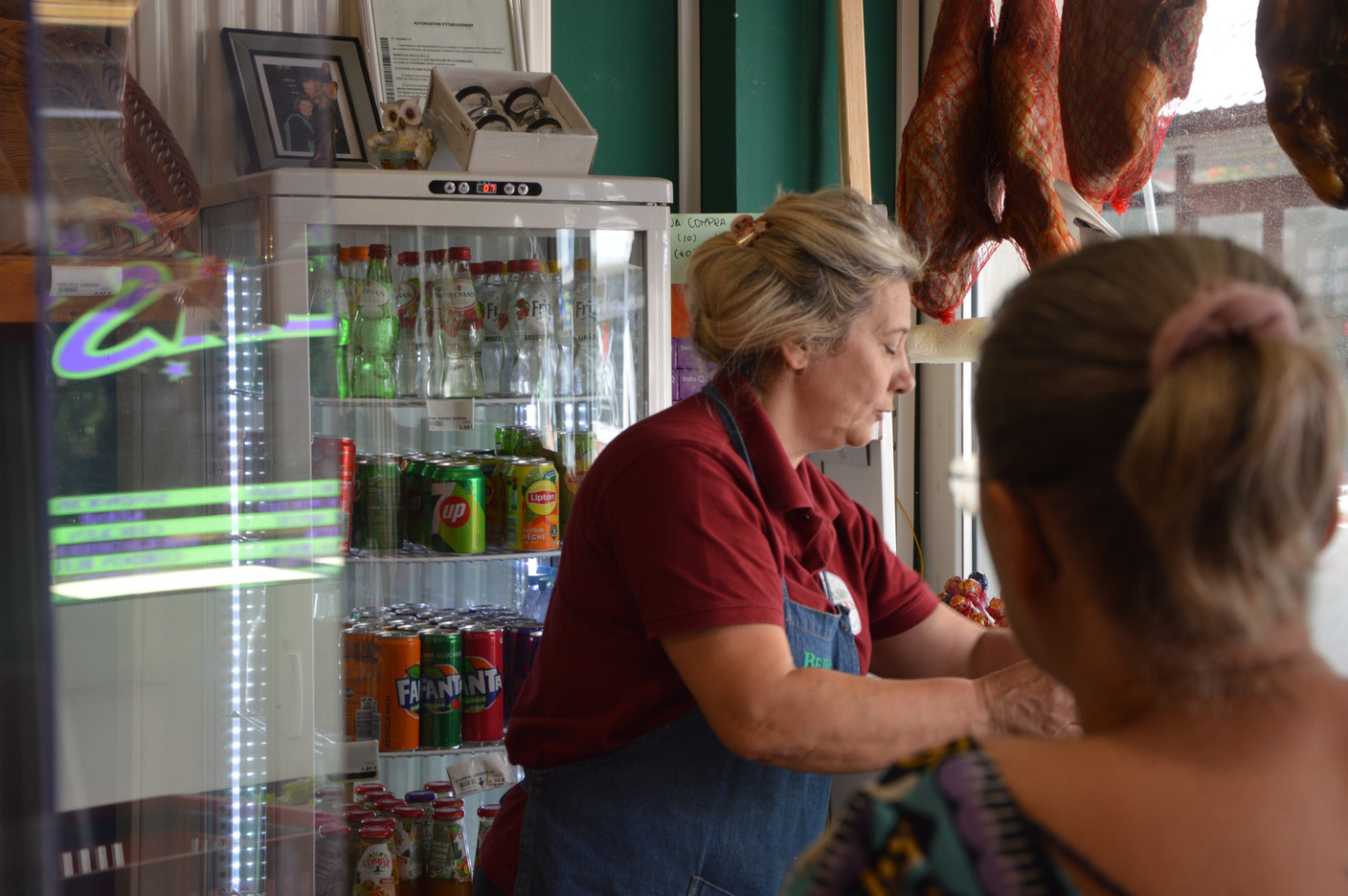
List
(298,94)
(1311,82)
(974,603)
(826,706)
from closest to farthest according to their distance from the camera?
(1311,82), (826,706), (974,603), (298,94)

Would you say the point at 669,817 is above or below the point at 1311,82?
below

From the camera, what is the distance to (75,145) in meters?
Answer: 1.22

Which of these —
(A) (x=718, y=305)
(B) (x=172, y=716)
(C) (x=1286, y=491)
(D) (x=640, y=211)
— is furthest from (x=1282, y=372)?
(D) (x=640, y=211)

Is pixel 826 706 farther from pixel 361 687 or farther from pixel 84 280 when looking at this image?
pixel 361 687

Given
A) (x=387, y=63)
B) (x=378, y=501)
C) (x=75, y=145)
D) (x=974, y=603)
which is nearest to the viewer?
(x=75, y=145)

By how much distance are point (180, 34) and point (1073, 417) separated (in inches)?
96.6

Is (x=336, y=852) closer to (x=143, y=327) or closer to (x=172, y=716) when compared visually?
(x=172, y=716)

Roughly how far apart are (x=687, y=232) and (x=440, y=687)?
47.0 inches

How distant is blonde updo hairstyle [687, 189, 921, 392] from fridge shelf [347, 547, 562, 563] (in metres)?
1.05

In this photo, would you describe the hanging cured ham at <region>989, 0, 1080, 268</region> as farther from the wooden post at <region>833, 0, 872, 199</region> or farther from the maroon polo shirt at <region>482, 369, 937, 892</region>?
the wooden post at <region>833, 0, 872, 199</region>

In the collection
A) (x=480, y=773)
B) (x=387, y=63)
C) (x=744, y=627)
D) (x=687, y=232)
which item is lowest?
Answer: (x=480, y=773)

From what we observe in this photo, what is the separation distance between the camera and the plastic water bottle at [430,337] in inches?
94.3

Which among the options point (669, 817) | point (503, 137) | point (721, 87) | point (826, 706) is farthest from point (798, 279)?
point (721, 87)

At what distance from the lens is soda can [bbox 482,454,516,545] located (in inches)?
92.8
